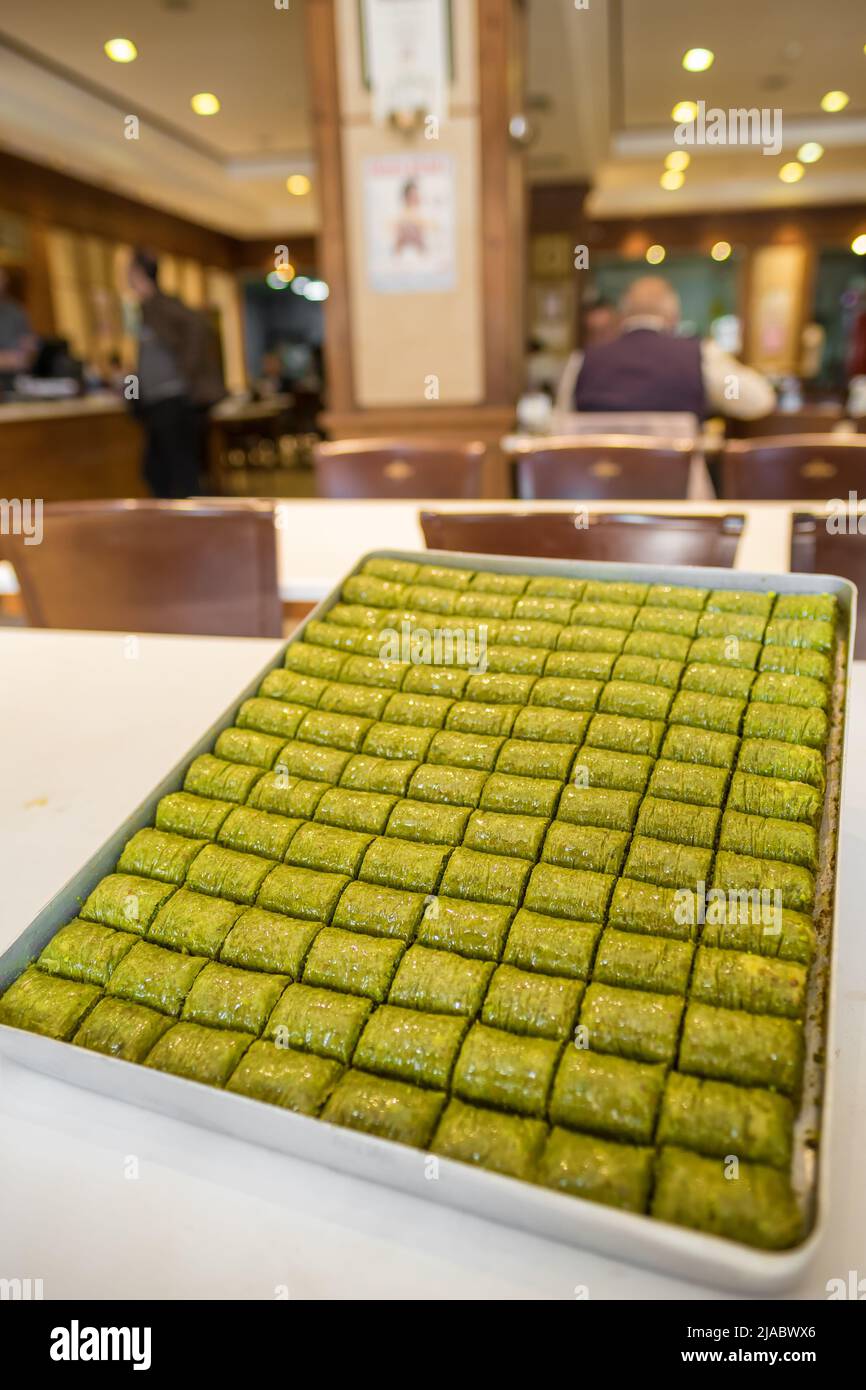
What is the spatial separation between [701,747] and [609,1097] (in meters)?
0.29

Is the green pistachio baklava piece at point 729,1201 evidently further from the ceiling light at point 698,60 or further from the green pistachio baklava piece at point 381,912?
the ceiling light at point 698,60

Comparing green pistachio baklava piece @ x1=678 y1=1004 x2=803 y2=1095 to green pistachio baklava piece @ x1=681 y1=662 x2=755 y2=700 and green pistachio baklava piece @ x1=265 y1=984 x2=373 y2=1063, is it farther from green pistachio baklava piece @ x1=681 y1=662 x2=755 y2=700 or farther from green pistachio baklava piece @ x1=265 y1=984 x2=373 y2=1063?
green pistachio baklava piece @ x1=681 y1=662 x2=755 y2=700

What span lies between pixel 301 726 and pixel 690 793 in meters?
0.32

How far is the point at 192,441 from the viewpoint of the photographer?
5.16 meters

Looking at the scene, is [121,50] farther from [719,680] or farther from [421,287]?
[719,680]

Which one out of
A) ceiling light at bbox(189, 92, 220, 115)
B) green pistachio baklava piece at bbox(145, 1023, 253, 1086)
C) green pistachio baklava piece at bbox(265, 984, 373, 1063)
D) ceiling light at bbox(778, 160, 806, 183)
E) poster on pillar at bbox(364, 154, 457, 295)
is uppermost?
ceiling light at bbox(778, 160, 806, 183)

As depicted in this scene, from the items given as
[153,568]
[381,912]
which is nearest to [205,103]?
[153,568]

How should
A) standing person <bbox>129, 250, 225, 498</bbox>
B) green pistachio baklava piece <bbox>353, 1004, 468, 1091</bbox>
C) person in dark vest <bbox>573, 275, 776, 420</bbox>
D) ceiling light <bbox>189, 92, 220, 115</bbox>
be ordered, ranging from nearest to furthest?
green pistachio baklava piece <bbox>353, 1004, 468, 1091</bbox> → person in dark vest <bbox>573, 275, 776, 420</bbox> → standing person <bbox>129, 250, 225, 498</bbox> → ceiling light <bbox>189, 92, 220, 115</bbox>

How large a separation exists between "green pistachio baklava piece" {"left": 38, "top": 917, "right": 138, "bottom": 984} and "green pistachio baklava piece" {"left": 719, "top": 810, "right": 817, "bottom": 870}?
1.28 feet

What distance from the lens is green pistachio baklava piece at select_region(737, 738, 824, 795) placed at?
2.12ft

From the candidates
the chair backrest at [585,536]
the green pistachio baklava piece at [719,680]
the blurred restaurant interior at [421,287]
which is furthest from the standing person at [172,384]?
the green pistachio baklava piece at [719,680]

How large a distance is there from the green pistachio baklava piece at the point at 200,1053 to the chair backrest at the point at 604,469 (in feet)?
6.60

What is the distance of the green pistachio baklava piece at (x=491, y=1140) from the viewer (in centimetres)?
44

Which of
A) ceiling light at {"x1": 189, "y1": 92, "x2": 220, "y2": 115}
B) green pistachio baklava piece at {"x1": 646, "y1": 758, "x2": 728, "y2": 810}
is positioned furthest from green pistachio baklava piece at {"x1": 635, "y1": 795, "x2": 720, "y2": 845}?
ceiling light at {"x1": 189, "y1": 92, "x2": 220, "y2": 115}
